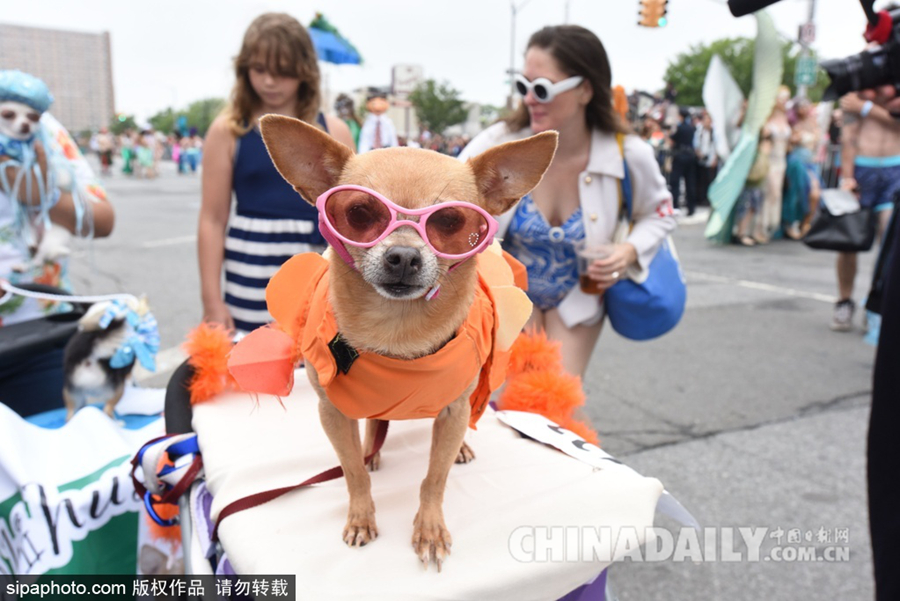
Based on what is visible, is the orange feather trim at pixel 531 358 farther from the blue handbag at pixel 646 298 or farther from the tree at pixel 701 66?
the tree at pixel 701 66

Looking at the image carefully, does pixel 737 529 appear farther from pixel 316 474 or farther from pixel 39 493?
pixel 39 493

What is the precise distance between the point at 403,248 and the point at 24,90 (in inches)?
61.8

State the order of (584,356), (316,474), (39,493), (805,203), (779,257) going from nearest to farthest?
(316,474) < (39,493) < (584,356) < (779,257) < (805,203)

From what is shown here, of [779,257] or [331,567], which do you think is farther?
[779,257]

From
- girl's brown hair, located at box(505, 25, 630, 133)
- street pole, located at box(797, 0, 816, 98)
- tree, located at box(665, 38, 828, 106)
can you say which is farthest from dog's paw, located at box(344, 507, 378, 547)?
tree, located at box(665, 38, 828, 106)

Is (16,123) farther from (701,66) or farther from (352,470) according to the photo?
(701,66)

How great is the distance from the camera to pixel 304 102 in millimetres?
2537

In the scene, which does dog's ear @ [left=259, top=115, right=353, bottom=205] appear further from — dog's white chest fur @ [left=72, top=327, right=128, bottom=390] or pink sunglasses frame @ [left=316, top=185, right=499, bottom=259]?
dog's white chest fur @ [left=72, top=327, right=128, bottom=390]

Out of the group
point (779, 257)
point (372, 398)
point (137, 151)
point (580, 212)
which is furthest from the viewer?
point (137, 151)

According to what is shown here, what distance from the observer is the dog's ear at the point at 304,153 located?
1.16 metres

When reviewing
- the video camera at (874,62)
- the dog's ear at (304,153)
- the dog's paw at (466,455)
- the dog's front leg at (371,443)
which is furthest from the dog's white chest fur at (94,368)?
the video camera at (874,62)

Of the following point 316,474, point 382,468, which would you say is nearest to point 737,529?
point 382,468

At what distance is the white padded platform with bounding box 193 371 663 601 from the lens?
3.51 feet

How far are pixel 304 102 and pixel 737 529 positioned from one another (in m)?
2.43
